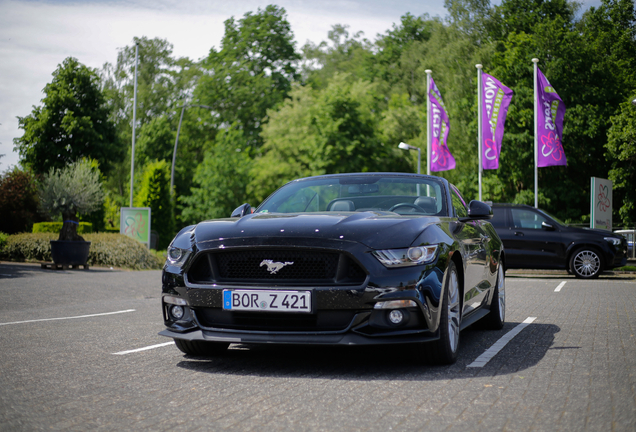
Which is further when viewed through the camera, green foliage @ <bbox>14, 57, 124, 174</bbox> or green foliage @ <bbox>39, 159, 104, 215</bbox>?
green foliage @ <bbox>14, 57, 124, 174</bbox>

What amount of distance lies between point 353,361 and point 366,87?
45356 mm

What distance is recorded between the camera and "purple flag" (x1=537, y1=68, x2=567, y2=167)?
26.7 meters

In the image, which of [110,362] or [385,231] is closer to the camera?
[385,231]

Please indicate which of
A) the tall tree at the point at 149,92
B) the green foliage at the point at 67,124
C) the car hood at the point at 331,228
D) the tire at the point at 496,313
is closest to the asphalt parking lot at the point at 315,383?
the tire at the point at 496,313

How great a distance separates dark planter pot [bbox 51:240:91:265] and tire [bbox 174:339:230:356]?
14.0 metres

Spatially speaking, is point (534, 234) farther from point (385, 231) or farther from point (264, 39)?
point (264, 39)

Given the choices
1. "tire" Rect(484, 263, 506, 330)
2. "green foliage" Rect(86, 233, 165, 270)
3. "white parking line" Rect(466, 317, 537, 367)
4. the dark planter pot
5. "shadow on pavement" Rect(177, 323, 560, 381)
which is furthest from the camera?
"green foliage" Rect(86, 233, 165, 270)

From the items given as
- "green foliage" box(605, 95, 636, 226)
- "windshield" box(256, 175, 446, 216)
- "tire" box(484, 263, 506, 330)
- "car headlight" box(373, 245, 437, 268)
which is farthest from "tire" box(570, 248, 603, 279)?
"green foliage" box(605, 95, 636, 226)

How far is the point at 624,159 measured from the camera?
34656 millimetres

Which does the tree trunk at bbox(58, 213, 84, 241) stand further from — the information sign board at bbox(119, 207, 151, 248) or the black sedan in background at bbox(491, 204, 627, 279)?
the black sedan in background at bbox(491, 204, 627, 279)

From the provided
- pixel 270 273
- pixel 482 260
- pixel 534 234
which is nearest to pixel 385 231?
pixel 270 273

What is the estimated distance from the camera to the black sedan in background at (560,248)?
18141 millimetres

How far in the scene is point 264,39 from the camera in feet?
184

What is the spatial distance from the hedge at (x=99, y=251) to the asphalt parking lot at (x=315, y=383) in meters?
13.3
